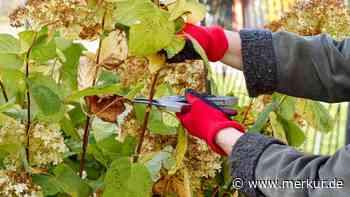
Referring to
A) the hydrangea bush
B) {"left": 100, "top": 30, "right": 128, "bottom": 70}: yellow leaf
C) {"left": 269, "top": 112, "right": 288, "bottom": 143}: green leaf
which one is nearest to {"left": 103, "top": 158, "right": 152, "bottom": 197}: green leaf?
the hydrangea bush

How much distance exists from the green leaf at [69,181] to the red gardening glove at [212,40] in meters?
0.22

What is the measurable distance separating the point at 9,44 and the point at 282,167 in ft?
0.96

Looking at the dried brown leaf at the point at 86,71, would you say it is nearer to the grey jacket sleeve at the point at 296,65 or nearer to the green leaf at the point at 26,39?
the green leaf at the point at 26,39

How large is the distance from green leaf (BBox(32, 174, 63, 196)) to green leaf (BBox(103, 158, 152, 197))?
5 cm

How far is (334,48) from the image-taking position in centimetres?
74

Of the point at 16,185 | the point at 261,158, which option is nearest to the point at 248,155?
the point at 261,158

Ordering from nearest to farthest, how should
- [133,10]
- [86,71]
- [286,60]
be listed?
1. [133,10]
2. [86,71]
3. [286,60]

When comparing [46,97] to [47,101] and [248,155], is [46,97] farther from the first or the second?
[248,155]

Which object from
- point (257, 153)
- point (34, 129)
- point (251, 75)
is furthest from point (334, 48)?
point (34, 129)

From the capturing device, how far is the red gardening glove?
2.18 ft

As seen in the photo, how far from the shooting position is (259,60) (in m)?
0.71

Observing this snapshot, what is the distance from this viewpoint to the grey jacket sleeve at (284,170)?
506mm

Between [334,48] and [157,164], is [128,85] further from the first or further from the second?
[334,48]

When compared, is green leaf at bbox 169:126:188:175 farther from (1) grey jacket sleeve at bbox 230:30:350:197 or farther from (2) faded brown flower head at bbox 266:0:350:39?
(2) faded brown flower head at bbox 266:0:350:39
